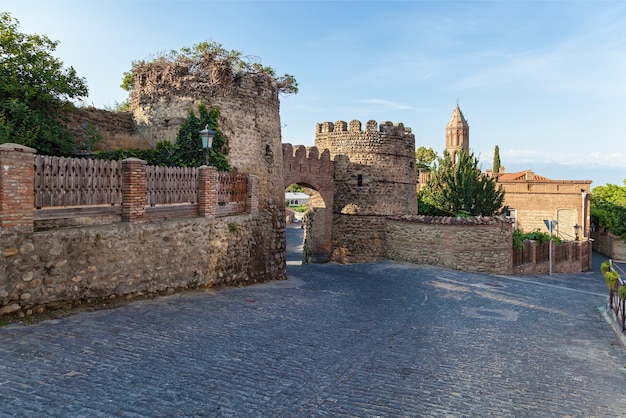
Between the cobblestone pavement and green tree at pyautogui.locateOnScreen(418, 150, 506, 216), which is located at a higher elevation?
green tree at pyautogui.locateOnScreen(418, 150, 506, 216)

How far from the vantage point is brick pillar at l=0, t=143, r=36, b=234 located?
7.00 m

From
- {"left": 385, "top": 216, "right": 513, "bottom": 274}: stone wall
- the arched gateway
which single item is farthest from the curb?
the arched gateway

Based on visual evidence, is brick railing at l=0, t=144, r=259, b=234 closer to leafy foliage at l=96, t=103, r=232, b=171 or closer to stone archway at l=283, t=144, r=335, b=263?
leafy foliage at l=96, t=103, r=232, b=171

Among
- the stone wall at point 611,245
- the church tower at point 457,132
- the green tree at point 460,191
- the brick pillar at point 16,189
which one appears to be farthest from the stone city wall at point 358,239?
the church tower at point 457,132

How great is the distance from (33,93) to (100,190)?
4.03 metres

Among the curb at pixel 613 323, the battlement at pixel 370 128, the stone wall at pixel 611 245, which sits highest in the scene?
the battlement at pixel 370 128

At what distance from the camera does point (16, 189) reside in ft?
23.6

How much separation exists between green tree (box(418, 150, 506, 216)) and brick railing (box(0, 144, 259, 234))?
51.4 ft

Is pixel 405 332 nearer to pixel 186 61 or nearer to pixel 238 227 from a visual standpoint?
pixel 238 227

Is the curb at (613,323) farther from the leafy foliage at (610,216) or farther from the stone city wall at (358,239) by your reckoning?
the leafy foliage at (610,216)

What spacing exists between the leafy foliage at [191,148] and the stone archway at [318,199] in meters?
8.26

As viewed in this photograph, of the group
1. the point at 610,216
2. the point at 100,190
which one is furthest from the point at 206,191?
the point at 610,216

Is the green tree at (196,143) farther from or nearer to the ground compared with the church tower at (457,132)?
nearer to the ground

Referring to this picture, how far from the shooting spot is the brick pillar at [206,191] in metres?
11.1
